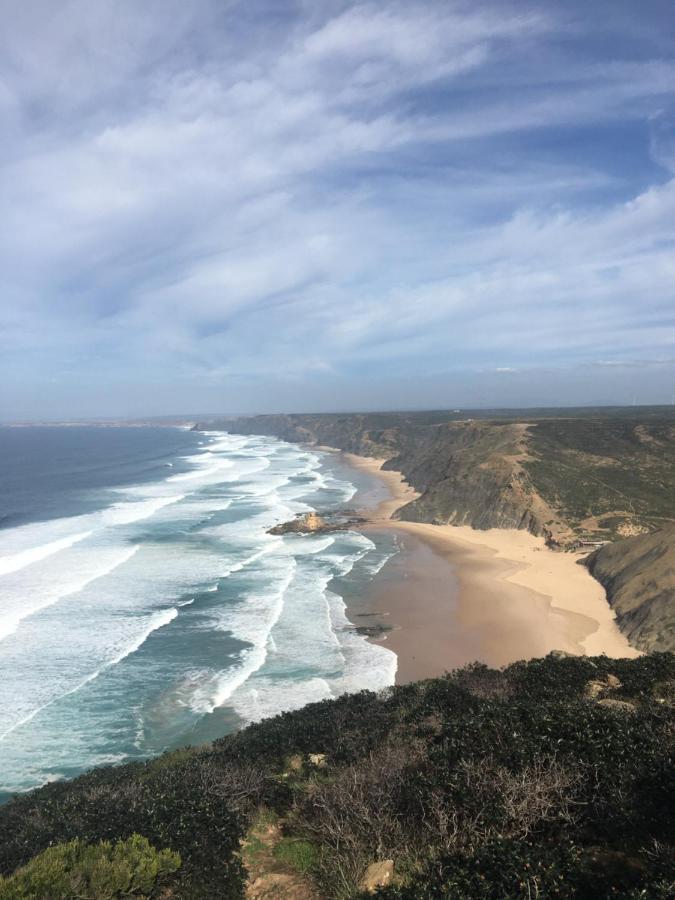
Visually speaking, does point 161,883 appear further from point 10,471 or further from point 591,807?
point 10,471

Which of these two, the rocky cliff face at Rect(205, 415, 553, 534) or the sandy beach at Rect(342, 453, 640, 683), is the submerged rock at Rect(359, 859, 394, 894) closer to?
the sandy beach at Rect(342, 453, 640, 683)

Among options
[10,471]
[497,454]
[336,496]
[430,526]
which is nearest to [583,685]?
[430,526]

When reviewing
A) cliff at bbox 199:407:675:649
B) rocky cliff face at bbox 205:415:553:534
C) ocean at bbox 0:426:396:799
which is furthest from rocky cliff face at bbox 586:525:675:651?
ocean at bbox 0:426:396:799

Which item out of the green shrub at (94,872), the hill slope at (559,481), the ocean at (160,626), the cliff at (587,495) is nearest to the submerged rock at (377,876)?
the green shrub at (94,872)

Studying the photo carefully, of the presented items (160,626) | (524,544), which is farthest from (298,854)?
(524,544)

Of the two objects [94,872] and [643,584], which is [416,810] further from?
[643,584]
